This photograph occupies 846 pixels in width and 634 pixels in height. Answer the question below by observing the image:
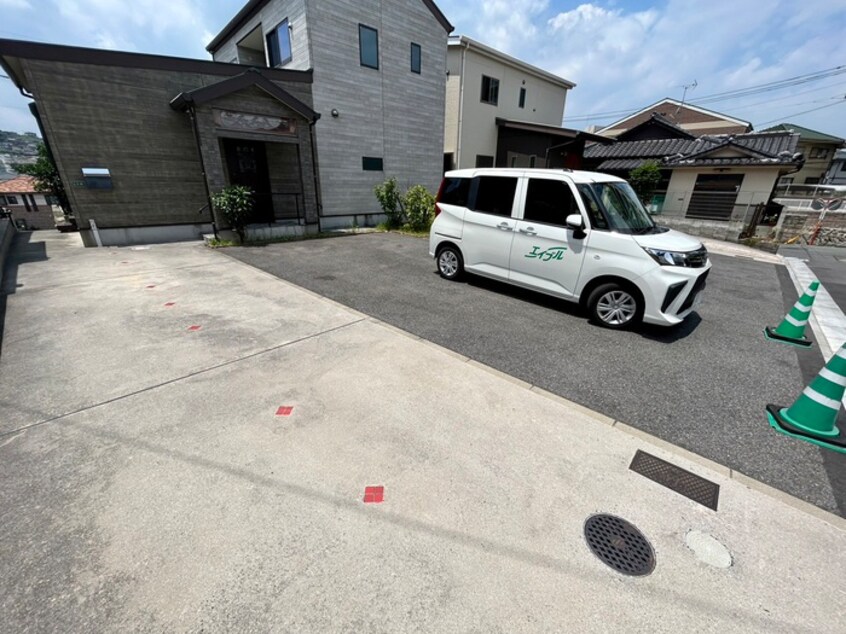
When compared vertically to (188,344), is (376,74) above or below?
above

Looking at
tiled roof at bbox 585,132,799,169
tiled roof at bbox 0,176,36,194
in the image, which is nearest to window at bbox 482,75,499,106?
tiled roof at bbox 585,132,799,169

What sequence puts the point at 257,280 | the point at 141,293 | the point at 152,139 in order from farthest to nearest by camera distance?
the point at 152,139
the point at 257,280
the point at 141,293

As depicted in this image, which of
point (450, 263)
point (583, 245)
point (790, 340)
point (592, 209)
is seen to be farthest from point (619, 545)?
point (450, 263)

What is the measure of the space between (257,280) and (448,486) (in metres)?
5.75

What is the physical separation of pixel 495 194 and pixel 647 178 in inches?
576

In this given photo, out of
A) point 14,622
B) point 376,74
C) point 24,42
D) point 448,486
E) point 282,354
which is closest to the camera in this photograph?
point 14,622

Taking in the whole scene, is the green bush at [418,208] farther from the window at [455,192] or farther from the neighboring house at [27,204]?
the neighboring house at [27,204]

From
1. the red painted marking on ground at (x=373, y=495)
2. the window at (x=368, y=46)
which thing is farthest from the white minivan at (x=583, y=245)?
the window at (x=368, y=46)

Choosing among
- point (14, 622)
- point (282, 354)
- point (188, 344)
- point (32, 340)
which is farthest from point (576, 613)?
point (32, 340)

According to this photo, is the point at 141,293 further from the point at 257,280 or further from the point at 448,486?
the point at 448,486

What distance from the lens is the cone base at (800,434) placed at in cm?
272

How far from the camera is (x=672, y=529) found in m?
2.05

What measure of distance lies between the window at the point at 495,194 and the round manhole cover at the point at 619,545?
4354 millimetres

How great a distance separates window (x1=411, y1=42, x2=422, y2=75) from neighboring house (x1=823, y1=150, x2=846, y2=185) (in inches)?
1763
